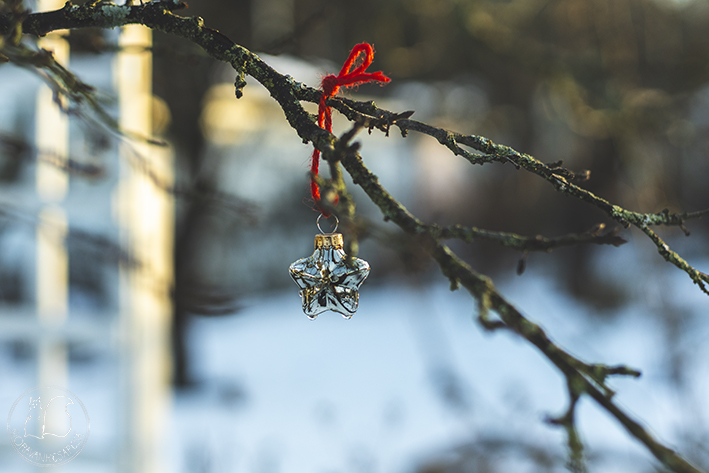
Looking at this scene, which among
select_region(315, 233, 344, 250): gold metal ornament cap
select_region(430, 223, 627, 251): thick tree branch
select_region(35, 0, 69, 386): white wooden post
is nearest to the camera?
select_region(430, 223, 627, 251): thick tree branch

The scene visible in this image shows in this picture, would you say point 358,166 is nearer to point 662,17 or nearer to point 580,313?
point 662,17

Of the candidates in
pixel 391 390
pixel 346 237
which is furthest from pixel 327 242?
pixel 391 390

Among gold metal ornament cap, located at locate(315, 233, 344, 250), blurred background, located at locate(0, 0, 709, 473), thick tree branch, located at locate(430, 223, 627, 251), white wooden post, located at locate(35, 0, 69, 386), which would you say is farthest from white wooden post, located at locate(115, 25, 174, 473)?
thick tree branch, located at locate(430, 223, 627, 251)

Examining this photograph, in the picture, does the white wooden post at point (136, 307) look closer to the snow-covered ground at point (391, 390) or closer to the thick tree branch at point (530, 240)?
the snow-covered ground at point (391, 390)

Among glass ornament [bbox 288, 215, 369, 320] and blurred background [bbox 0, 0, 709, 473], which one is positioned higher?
blurred background [bbox 0, 0, 709, 473]

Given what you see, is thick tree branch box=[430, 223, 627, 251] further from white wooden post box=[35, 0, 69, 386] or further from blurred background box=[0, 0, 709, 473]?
white wooden post box=[35, 0, 69, 386]

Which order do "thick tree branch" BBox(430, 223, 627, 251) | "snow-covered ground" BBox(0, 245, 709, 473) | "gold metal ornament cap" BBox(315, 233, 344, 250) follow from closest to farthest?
1. "thick tree branch" BBox(430, 223, 627, 251)
2. "gold metal ornament cap" BBox(315, 233, 344, 250)
3. "snow-covered ground" BBox(0, 245, 709, 473)

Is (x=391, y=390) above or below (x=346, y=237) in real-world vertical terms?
above

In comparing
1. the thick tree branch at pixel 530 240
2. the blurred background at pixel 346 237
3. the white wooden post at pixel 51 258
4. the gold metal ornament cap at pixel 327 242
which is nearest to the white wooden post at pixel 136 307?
the blurred background at pixel 346 237

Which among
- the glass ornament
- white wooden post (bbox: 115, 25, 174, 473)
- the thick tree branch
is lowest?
the thick tree branch

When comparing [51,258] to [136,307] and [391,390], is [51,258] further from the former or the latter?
[391,390]
